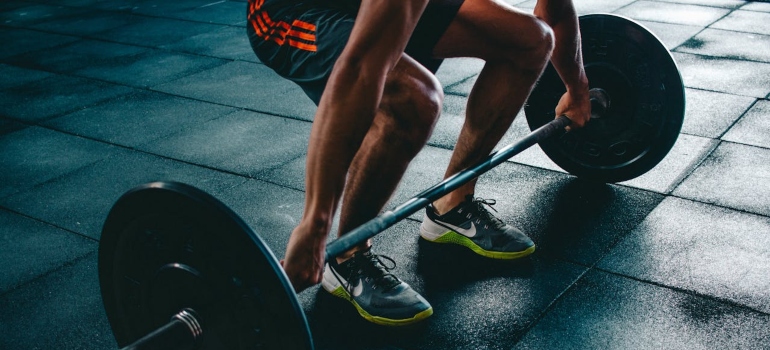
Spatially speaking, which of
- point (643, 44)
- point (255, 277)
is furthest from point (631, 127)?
point (255, 277)

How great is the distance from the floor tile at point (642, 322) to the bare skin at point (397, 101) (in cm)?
53

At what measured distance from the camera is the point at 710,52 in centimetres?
421

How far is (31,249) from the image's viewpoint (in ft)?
8.39

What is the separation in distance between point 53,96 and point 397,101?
3257 mm

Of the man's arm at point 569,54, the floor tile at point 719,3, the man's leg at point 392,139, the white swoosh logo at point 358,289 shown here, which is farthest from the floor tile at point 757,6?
the white swoosh logo at point 358,289

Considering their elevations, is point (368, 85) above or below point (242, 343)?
above

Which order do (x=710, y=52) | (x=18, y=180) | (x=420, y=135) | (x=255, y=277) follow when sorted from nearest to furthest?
(x=255, y=277) < (x=420, y=135) < (x=18, y=180) < (x=710, y=52)

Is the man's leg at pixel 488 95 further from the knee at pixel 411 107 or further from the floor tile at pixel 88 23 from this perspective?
the floor tile at pixel 88 23

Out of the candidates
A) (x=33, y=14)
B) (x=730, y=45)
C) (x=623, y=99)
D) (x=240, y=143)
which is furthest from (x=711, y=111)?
(x=33, y=14)

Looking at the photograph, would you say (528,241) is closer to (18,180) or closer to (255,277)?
(255,277)

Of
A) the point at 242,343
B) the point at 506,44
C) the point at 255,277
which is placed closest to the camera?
the point at 255,277

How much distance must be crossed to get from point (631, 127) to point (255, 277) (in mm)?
1639

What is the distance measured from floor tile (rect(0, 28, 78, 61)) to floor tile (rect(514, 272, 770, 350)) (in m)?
4.82

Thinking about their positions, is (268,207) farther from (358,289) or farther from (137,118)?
(137,118)
